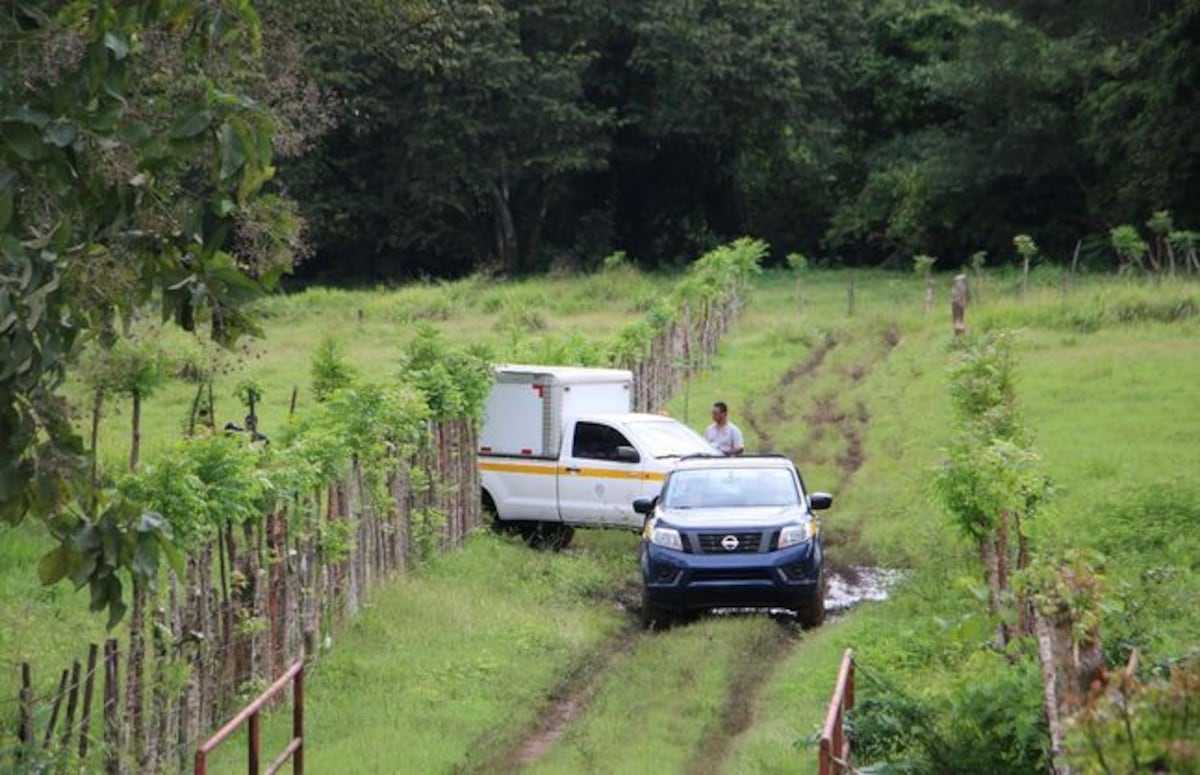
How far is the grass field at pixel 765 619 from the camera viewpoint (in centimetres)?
1299

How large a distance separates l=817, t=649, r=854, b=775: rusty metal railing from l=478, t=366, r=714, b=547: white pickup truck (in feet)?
39.3

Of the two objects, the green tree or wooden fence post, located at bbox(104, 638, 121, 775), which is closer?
the green tree

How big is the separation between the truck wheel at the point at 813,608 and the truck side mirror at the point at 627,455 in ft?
15.3

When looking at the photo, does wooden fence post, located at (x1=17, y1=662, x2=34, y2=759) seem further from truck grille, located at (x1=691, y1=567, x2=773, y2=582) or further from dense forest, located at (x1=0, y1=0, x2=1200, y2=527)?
dense forest, located at (x1=0, y1=0, x2=1200, y2=527)

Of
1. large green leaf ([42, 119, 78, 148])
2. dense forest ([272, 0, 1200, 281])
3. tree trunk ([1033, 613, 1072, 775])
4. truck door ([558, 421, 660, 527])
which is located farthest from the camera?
dense forest ([272, 0, 1200, 281])

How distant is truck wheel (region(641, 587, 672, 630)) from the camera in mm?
17844

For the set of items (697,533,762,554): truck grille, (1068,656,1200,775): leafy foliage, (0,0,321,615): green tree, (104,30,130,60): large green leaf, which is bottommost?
(697,533,762,554): truck grille

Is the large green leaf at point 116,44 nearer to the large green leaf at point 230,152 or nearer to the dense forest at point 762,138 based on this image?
the large green leaf at point 230,152

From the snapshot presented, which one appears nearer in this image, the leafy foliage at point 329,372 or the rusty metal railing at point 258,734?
the rusty metal railing at point 258,734

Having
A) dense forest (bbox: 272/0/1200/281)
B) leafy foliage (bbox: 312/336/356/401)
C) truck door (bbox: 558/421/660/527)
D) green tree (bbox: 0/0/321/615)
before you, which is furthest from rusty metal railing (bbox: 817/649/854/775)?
dense forest (bbox: 272/0/1200/281)

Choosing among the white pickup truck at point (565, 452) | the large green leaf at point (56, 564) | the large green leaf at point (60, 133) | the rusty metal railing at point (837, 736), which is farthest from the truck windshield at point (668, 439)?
the large green leaf at point (60, 133)

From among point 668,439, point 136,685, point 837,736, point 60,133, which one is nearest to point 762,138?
point 668,439

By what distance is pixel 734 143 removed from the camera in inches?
2498

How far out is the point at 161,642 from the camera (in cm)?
1184
